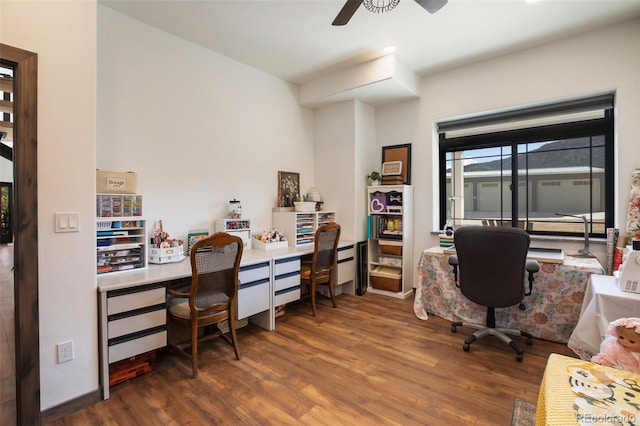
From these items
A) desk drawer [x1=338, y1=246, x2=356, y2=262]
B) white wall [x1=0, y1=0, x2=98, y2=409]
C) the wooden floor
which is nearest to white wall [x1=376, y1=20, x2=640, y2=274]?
desk drawer [x1=338, y1=246, x2=356, y2=262]

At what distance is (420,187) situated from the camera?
4.11 m

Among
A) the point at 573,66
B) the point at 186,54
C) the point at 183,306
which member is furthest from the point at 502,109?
the point at 183,306

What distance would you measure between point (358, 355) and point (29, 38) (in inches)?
118

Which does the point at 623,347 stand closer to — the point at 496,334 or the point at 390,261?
the point at 496,334

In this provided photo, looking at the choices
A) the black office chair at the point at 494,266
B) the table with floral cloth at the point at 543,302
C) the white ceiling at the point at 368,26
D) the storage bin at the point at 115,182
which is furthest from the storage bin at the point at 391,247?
the storage bin at the point at 115,182

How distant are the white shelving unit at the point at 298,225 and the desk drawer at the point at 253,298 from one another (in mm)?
972

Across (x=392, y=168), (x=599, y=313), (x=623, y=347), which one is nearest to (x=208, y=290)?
(x=623, y=347)

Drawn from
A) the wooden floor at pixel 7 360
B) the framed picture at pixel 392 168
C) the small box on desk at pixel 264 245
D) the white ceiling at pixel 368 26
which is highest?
the white ceiling at pixel 368 26


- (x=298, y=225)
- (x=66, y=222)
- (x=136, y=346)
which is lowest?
(x=136, y=346)

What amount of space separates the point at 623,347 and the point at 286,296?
2.45 meters

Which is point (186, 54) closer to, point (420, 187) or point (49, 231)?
point (49, 231)

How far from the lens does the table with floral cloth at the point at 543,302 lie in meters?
2.62

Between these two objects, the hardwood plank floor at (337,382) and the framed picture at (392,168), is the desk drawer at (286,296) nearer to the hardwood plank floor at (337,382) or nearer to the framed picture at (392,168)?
the hardwood plank floor at (337,382)

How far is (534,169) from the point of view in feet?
11.6
